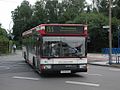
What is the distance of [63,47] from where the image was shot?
18.2 metres

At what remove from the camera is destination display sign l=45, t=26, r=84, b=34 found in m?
18.2

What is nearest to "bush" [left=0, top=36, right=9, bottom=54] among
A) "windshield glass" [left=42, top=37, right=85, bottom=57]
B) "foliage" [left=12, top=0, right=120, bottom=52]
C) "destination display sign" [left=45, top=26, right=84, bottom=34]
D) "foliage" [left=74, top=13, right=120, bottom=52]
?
"foliage" [left=74, top=13, right=120, bottom=52]

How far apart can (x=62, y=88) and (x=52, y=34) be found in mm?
4931

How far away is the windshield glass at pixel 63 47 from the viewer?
18062mm

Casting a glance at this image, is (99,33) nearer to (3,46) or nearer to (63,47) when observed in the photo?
(3,46)

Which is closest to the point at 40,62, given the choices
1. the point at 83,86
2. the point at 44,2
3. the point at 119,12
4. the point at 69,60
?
the point at 69,60

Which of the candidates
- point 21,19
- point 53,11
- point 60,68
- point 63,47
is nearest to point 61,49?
point 63,47

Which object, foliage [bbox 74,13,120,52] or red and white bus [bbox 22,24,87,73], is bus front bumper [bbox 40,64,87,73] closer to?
red and white bus [bbox 22,24,87,73]

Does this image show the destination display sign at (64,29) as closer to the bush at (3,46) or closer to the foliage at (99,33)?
the bush at (3,46)

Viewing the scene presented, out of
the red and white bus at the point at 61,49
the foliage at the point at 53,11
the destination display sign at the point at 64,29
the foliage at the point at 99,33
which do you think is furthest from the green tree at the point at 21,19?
the red and white bus at the point at 61,49

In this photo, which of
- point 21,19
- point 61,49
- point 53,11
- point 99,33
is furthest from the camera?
point 21,19

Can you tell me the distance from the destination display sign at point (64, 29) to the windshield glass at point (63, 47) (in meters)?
0.32

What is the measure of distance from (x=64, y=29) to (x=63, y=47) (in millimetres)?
943

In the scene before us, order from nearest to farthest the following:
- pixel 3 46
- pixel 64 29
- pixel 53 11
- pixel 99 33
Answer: pixel 64 29 < pixel 3 46 < pixel 99 33 < pixel 53 11
